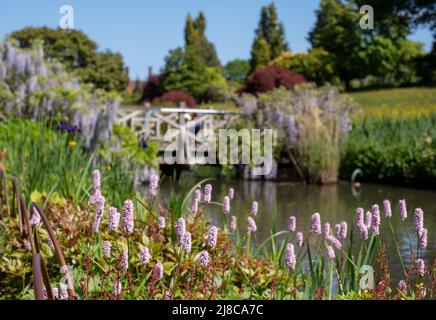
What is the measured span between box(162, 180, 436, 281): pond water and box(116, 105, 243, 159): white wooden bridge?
199 cm

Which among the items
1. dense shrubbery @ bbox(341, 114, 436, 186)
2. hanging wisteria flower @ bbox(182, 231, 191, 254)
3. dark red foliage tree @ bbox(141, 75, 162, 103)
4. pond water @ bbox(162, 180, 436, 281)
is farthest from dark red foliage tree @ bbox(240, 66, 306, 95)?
hanging wisteria flower @ bbox(182, 231, 191, 254)

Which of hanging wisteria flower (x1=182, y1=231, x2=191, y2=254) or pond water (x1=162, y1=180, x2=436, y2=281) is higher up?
hanging wisteria flower (x1=182, y1=231, x2=191, y2=254)

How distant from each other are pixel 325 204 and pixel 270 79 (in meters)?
11.7

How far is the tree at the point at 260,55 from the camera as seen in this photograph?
18602 mm

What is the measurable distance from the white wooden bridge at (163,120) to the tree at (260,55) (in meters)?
5.37

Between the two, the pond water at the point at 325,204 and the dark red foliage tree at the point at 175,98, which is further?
the dark red foliage tree at the point at 175,98

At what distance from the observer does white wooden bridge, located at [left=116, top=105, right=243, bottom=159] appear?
11.8 meters

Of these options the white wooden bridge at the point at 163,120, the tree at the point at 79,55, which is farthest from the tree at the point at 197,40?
the tree at the point at 79,55

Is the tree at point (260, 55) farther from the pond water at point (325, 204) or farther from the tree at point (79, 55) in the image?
the pond water at point (325, 204)

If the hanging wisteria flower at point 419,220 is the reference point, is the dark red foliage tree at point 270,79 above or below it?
above

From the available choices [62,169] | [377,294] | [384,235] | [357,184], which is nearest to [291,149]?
[357,184]

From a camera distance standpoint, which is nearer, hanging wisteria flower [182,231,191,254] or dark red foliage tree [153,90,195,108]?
hanging wisteria flower [182,231,191,254]

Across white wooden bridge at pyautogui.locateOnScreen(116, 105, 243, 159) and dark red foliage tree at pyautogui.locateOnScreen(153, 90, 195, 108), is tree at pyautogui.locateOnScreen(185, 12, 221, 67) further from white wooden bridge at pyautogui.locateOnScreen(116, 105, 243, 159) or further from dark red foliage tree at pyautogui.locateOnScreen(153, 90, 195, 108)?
dark red foliage tree at pyautogui.locateOnScreen(153, 90, 195, 108)
